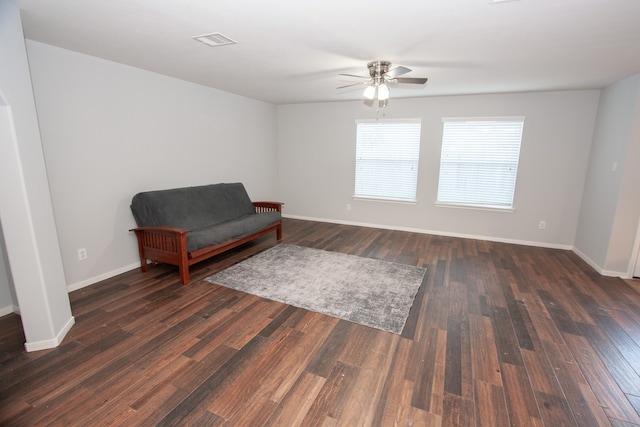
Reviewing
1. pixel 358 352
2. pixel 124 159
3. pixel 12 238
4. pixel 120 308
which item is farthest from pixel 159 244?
pixel 358 352

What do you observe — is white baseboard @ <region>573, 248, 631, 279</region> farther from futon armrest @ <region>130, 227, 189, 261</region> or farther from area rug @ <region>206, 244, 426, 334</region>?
futon armrest @ <region>130, 227, 189, 261</region>

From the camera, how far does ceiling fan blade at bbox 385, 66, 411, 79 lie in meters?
2.57

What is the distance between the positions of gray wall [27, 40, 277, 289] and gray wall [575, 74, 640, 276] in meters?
5.19

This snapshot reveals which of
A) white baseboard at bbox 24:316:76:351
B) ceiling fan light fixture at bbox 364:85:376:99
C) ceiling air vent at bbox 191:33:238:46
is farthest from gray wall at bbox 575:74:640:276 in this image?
white baseboard at bbox 24:316:76:351

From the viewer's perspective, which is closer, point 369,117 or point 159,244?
point 159,244

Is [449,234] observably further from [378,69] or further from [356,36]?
[356,36]

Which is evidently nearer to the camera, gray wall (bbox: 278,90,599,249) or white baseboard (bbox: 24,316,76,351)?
white baseboard (bbox: 24,316,76,351)

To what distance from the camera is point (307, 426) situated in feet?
4.96

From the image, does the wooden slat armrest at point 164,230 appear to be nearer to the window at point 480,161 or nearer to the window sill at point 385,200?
the window sill at point 385,200

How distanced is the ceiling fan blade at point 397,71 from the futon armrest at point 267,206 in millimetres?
2520

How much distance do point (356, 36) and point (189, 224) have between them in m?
2.79

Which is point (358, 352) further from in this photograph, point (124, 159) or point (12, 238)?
point (124, 159)

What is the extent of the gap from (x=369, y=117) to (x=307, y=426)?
478 cm

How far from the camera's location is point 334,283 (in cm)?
319
